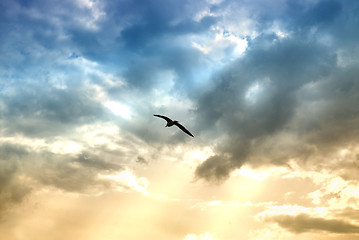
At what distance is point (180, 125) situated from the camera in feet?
263
